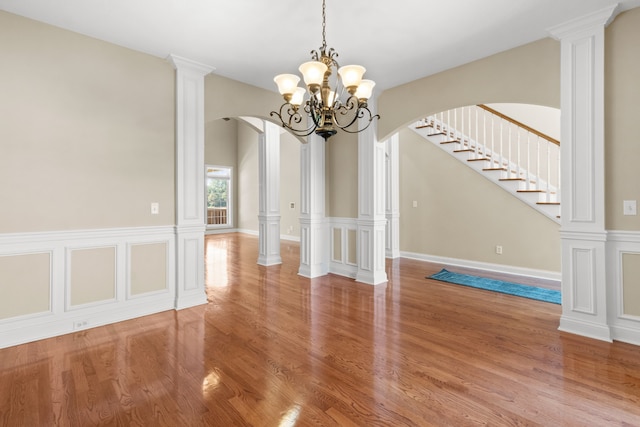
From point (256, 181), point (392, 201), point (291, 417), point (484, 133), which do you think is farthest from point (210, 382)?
point (256, 181)

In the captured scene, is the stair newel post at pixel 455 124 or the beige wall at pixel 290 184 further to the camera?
the beige wall at pixel 290 184

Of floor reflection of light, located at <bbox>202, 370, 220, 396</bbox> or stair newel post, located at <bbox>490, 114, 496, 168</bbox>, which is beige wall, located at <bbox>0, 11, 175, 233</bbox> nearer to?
floor reflection of light, located at <bbox>202, 370, 220, 396</bbox>

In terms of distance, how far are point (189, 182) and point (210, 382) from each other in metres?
2.34

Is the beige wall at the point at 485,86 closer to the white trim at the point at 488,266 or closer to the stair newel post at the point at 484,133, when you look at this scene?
the stair newel post at the point at 484,133

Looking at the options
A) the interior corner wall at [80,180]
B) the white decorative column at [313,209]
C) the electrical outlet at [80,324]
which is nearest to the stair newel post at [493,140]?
the white decorative column at [313,209]

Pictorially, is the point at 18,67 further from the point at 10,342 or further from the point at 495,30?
the point at 495,30

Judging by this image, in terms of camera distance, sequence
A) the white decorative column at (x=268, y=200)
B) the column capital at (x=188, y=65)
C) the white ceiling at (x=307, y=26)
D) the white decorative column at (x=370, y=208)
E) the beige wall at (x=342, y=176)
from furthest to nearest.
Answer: the white decorative column at (x=268, y=200), the beige wall at (x=342, y=176), the white decorative column at (x=370, y=208), the column capital at (x=188, y=65), the white ceiling at (x=307, y=26)

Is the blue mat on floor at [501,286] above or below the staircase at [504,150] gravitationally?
below

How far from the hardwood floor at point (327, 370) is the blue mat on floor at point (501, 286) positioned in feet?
1.06

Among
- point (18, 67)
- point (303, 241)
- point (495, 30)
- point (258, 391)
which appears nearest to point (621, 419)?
point (258, 391)

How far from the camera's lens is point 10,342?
2756 millimetres

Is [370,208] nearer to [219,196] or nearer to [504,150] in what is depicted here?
[504,150]

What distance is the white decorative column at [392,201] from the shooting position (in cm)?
668

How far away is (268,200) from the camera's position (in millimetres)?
6266
